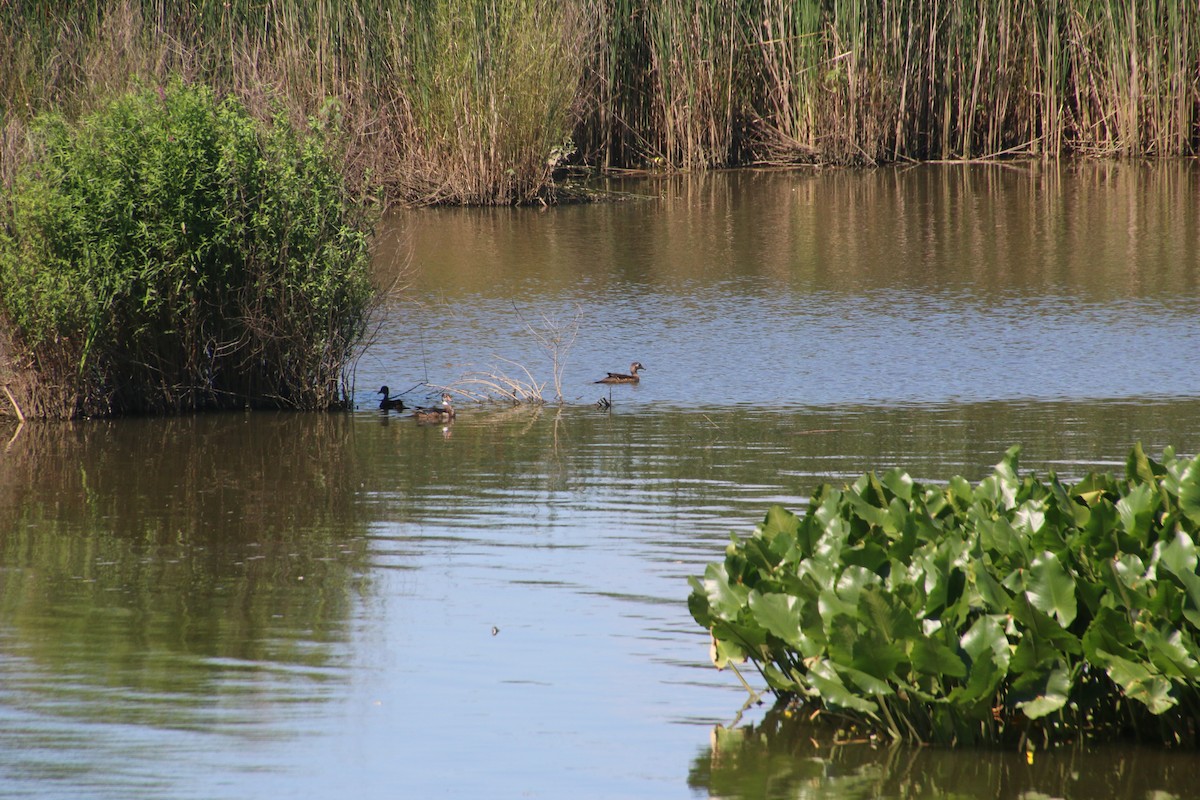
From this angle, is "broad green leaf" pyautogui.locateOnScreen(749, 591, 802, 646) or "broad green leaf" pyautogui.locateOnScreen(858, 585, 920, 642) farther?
"broad green leaf" pyautogui.locateOnScreen(749, 591, 802, 646)

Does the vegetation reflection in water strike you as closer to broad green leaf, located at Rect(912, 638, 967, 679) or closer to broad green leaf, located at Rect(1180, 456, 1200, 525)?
broad green leaf, located at Rect(912, 638, 967, 679)

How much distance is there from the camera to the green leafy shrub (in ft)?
29.6

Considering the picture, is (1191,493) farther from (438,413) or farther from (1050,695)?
(438,413)

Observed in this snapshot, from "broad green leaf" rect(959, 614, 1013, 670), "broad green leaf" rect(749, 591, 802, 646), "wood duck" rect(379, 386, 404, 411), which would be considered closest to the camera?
"broad green leaf" rect(959, 614, 1013, 670)

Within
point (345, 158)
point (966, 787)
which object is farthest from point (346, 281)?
point (966, 787)

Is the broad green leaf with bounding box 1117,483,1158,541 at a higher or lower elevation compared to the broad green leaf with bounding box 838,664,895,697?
higher

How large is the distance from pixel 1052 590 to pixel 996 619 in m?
0.17

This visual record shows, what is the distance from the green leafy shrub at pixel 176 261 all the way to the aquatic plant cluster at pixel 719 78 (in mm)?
8577

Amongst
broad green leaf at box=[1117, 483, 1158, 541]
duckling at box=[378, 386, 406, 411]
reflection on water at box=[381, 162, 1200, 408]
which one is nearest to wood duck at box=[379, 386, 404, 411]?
duckling at box=[378, 386, 406, 411]

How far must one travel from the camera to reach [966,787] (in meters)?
4.26

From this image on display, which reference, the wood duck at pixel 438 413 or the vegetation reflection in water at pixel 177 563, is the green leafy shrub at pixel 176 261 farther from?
the wood duck at pixel 438 413

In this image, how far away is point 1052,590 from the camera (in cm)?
437

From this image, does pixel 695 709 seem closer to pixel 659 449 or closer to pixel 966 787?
pixel 966 787

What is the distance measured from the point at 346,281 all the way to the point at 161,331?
1.12m
